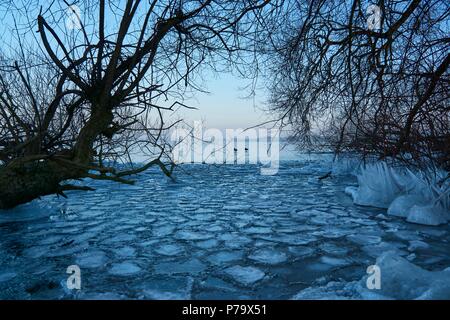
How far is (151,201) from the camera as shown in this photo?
24.9 ft

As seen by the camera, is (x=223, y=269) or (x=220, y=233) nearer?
(x=223, y=269)

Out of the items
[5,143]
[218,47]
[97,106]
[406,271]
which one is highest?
[218,47]

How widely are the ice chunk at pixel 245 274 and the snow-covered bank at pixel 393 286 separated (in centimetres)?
47

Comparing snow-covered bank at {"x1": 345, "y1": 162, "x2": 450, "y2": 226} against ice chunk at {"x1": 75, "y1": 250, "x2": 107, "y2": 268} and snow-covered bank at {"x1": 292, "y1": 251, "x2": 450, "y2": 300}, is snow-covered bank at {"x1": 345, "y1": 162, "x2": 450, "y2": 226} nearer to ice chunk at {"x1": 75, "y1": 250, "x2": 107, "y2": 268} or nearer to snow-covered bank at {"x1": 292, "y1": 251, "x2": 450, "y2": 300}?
snow-covered bank at {"x1": 292, "y1": 251, "x2": 450, "y2": 300}

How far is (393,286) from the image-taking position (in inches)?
100

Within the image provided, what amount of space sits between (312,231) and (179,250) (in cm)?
187

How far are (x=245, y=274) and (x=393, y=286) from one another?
48.4 inches

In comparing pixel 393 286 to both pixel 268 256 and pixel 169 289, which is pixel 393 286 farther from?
pixel 169 289

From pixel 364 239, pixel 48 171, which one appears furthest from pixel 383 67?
pixel 48 171

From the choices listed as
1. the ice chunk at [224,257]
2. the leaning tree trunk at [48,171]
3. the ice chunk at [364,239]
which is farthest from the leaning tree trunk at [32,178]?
the ice chunk at [364,239]

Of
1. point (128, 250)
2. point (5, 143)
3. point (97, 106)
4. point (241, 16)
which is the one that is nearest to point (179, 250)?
point (128, 250)

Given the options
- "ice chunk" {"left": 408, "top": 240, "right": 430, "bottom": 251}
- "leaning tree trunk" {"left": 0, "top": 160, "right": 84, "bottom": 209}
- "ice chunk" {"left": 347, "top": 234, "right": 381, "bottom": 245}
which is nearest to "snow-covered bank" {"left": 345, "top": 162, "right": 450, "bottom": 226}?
"ice chunk" {"left": 408, "top": 240, "right": 430, "bottom": 251}

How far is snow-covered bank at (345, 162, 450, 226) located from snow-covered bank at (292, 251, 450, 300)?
106 inches

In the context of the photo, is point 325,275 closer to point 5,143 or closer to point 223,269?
point 223,269
